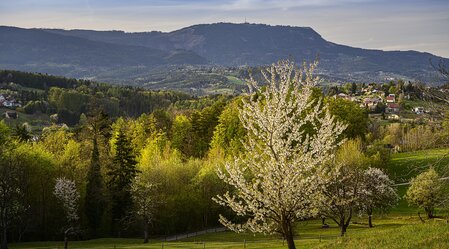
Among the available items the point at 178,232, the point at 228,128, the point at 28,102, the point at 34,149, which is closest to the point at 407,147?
the point at 228,128

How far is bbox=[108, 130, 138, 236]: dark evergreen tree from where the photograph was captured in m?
54.1

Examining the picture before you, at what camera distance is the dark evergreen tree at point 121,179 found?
Result: 54.1 m

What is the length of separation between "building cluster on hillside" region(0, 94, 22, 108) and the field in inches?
5481

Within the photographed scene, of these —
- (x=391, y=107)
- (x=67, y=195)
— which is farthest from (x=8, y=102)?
(x=67, y=195)

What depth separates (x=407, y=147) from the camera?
121375mm

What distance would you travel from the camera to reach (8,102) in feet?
582

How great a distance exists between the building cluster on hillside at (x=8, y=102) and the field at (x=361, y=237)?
139 meters

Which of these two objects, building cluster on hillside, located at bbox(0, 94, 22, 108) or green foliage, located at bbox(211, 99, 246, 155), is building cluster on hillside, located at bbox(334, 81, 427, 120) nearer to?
green foliage, located at bbox(211, 99, 246, 155)

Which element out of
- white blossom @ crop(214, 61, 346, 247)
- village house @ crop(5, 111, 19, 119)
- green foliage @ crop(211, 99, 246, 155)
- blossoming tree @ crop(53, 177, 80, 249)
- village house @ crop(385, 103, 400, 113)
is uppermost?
white blossom @ crop(214, 61, 346, 247)

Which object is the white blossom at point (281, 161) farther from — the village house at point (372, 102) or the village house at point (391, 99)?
the village house at point (391, 99)

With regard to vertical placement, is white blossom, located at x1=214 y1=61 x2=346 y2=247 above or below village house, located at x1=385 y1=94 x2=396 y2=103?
above

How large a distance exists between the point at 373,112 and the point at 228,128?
380 ft

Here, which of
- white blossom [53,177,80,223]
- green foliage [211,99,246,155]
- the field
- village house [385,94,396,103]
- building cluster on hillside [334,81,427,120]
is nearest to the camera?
the field

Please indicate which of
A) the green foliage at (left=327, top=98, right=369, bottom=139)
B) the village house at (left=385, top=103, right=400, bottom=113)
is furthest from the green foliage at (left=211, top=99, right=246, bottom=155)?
the village house at (left=385, top=103, right=400, bottom=113)
